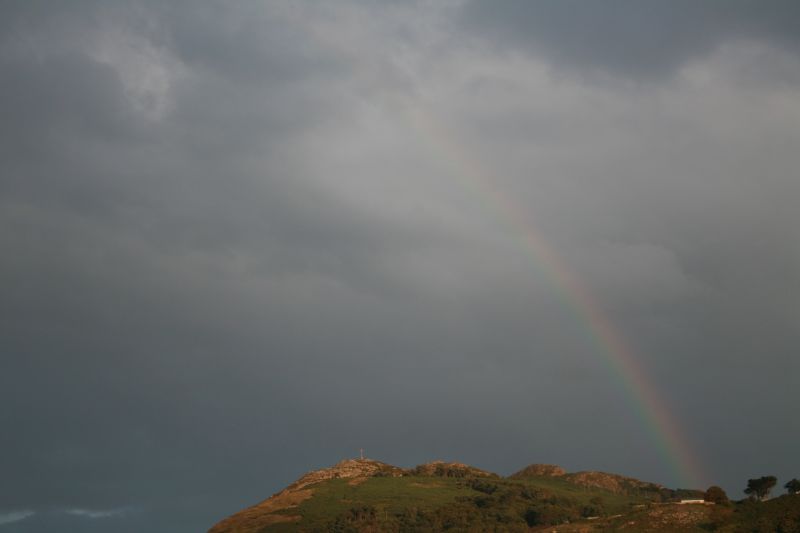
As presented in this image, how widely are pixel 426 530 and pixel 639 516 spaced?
50069mm

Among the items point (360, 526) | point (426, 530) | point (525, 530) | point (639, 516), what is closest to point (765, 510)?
point (639, 516)

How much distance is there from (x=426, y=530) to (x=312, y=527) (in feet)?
91.1

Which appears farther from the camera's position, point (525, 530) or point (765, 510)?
point (525, 530)

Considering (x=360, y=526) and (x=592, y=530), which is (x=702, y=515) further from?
(x=360, y=526)

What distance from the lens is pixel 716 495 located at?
186 metres

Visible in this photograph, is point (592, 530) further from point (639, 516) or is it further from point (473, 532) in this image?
point (473, 532)

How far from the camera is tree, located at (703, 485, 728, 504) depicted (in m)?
185

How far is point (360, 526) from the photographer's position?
7840 inches

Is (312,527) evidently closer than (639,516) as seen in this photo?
No

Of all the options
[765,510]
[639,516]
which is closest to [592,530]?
[639,516]

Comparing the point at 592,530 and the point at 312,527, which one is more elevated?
the point at 312,527

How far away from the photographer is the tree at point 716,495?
185m

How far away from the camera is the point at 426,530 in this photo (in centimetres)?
19675

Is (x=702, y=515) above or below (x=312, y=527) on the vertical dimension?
below
